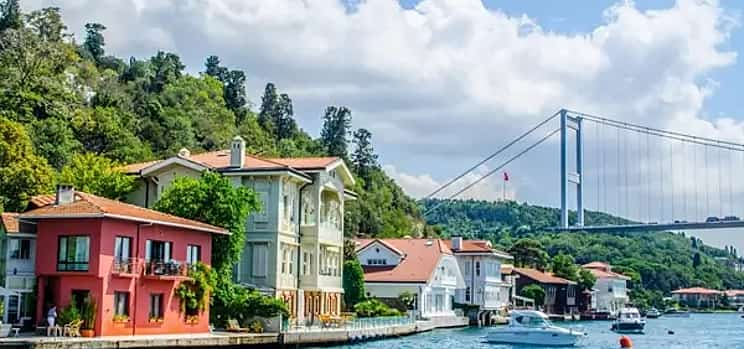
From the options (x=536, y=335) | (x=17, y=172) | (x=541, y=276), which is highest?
(x=17, y=172)

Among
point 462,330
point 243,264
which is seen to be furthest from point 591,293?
point 243,264

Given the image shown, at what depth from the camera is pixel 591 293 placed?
134 metres

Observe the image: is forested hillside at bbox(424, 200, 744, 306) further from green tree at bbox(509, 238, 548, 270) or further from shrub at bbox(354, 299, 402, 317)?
shrub at bbox(354, 299, 402, 317)

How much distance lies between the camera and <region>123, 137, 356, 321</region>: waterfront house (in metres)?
48.3

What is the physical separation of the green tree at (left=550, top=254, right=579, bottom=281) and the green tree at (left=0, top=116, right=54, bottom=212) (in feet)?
292

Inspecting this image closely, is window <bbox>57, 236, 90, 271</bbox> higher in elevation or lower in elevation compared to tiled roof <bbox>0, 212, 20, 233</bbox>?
lower

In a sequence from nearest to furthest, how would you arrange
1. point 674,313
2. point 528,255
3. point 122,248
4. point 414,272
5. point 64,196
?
point 122,248, point 64,196, point 414,272, point 528,255, point 674,313

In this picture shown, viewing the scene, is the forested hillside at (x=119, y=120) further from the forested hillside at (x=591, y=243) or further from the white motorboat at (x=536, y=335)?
the forested hillside at (x=591, y=243)

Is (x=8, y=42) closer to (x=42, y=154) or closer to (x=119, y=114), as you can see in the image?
(x=119, y=114)

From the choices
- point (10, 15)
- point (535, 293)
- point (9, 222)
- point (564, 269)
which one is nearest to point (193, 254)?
point (9, 222)

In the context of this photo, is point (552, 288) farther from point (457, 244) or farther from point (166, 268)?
point (166, 268)

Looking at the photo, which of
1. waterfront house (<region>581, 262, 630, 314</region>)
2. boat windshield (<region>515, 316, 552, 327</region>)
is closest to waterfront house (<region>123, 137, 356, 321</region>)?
boat windshield (<region>515, 316, 552, 327</region>)

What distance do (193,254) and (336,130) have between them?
8521 centimetres

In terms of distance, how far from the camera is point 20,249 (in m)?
36.9
